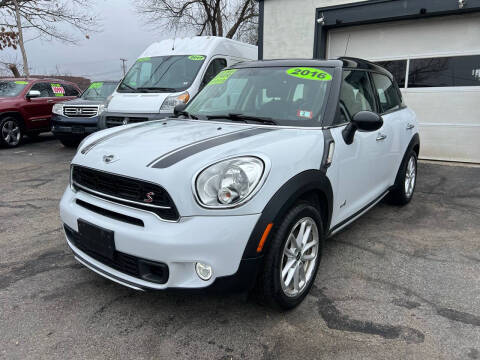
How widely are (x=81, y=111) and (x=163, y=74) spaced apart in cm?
232

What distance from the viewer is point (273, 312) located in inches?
97.4

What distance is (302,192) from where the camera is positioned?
2.36m

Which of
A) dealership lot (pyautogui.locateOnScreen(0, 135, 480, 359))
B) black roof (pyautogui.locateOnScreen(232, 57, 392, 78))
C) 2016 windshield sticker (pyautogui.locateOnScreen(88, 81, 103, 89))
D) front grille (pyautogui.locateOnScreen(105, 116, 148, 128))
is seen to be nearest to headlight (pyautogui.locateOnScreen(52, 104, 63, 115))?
2016 windshield sticker (pyautogui.locateOnScreen(88, 81, 103, 89))

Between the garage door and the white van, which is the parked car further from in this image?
the garage door

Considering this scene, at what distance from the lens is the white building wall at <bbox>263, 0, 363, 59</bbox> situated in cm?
843

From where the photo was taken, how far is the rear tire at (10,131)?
8.72m

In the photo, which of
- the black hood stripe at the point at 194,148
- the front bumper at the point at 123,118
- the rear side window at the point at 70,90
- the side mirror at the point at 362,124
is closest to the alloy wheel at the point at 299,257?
the black hood stripe at the point at 194,148

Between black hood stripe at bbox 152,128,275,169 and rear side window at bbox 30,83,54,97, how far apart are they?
8779mm

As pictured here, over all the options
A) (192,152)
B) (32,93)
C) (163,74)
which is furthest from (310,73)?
(32,93)

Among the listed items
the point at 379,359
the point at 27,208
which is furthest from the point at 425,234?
the point at 27,208

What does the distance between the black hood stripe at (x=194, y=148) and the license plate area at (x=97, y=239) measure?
19.5 inches

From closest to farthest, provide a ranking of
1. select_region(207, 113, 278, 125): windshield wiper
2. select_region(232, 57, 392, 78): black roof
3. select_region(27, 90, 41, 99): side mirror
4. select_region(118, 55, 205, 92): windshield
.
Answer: select_region(207, 113, 278, 125): windshield wiper
select_region(232, 57, 392, 78): black roof
select_region(118, 55, 205, 92): windshield
select_region(27, 90, 41, 99): side mirror

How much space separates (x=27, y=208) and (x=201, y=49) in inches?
170

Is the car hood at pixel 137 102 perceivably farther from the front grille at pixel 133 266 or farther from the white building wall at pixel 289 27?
the front grille at pixel 133 266
